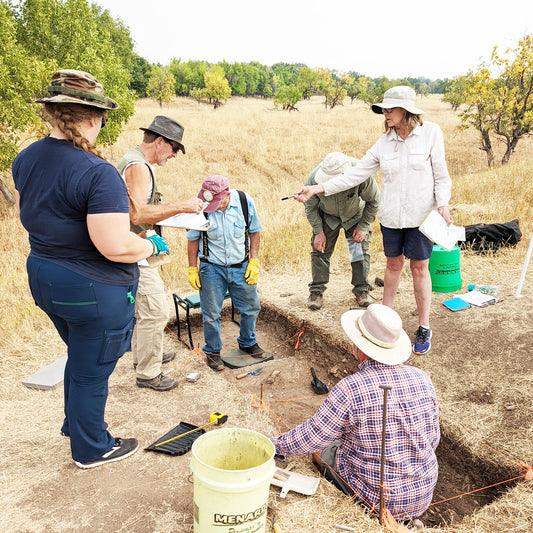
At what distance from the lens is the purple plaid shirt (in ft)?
6.96

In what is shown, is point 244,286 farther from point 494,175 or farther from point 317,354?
point 494,175

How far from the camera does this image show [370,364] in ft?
7.30

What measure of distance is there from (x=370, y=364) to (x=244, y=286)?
6.88 ft

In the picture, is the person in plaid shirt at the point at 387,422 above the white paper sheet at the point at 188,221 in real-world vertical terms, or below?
below

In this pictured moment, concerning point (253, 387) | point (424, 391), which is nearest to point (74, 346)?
point (424, 391)

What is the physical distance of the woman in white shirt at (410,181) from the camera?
371cm

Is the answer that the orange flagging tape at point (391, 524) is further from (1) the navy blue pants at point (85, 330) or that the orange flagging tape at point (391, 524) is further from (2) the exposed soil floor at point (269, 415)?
(1) the navy blue pants at point (85, 330)

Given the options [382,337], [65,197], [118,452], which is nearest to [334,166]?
[382,337]

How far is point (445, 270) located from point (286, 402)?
107 inches

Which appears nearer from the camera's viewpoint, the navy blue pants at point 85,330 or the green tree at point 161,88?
the navy blue pants at point 85,330

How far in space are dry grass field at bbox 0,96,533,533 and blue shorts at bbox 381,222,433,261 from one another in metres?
1.01

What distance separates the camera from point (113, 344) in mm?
2334

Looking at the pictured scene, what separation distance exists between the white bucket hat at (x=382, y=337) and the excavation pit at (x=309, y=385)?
110 centimetres

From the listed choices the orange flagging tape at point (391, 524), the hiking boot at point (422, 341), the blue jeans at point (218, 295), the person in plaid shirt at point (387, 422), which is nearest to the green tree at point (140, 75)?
the blue jeans at point (218, 295)
